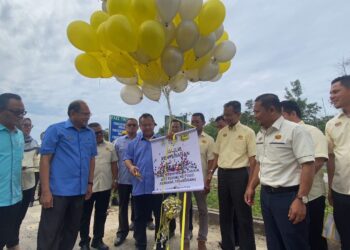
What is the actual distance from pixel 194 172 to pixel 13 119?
1.98m

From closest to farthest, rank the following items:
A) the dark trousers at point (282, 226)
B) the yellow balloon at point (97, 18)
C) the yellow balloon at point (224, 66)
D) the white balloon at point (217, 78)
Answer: the dark trousers at point (282, 226)
the yellow balloon at point (97, 18)
the white balloon at point (217, 78)
the yellow balloon at point (224, 66)

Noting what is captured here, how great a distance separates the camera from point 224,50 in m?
3.59

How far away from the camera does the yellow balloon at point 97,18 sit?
3.25m

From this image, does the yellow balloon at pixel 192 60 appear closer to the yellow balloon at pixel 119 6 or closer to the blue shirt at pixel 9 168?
the yellow balloon at pixel 119 6

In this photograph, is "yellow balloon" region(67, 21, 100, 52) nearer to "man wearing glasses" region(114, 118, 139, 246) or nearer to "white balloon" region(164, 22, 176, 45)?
"white balloon" region(164, 22, 176, 45)

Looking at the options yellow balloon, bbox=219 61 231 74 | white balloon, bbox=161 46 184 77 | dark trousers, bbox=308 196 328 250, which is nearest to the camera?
white balloon, bbox=161 46 184 77

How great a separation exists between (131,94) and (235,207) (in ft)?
6.67

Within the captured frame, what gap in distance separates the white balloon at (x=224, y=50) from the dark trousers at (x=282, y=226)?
5.32 ft

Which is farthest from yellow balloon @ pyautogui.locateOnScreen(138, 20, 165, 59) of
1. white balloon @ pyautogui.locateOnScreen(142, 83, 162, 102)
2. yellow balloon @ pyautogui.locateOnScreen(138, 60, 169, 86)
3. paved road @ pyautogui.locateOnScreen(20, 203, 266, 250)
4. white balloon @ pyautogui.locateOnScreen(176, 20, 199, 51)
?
paved road @ pyautogui.locateOnScreen(20, 203, 266, 250)

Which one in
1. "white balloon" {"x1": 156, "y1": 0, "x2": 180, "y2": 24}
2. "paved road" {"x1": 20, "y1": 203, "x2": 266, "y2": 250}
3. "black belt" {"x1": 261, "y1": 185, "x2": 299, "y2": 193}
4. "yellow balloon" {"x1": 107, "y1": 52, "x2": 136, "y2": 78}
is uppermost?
"white balloon" {"x1": 156, "y1": 0, "x2": 180, "y2": 24}

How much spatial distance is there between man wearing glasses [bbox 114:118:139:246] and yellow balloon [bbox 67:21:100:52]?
188cm

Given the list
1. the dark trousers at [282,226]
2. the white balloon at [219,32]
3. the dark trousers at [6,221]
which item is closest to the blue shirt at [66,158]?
the dark trousers at [6,221]

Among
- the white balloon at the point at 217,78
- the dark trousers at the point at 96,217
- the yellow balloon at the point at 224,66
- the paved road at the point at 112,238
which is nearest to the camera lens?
the white balloon at the point at 217,78

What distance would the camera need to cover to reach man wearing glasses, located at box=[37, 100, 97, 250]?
3.31 metres
